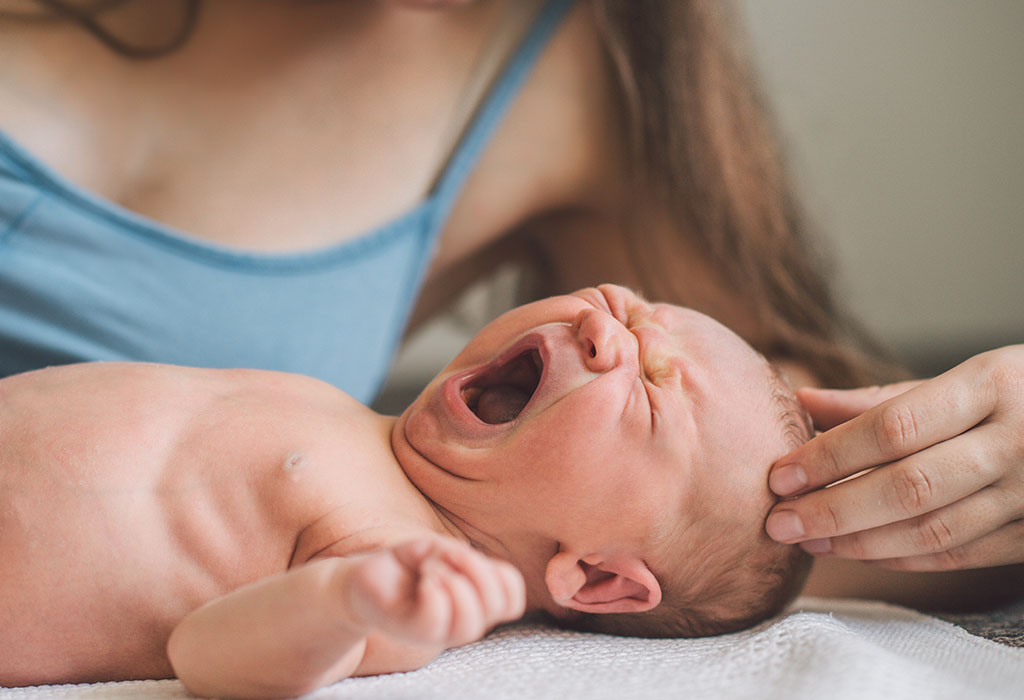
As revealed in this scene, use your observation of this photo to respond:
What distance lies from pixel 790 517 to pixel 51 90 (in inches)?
36.7

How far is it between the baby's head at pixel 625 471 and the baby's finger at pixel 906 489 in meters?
0.06

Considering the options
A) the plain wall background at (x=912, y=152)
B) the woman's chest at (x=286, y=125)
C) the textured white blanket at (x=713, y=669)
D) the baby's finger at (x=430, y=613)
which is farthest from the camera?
the plain wall background at (x=912, y=152)

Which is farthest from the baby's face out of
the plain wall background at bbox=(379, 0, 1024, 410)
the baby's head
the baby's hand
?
the plain wall background at bbox=(379, 0, 1024, 410)

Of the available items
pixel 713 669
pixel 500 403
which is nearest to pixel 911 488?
pixel 713 669

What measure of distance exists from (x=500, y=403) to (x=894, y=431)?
0.38 meters

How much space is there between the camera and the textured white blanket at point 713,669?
646mm

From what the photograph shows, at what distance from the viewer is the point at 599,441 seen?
81 cm

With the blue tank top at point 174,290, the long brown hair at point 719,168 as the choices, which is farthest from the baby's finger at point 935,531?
the blue tank top at point 174,290

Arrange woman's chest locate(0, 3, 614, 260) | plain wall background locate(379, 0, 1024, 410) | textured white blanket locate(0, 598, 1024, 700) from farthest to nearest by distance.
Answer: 1. plain wall background locate(379, 0, 1024, 410)
2. woman's chest locate(0, 3, 614, 260)
3. textured white blanket locate(0, 598, 1024, 700)

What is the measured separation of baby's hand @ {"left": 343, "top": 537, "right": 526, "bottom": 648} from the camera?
54 centimetres

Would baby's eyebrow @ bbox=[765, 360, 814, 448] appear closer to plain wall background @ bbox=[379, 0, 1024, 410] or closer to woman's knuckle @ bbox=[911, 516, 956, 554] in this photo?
woman's knuckle @ bbox=[911, 516, 956, 554]

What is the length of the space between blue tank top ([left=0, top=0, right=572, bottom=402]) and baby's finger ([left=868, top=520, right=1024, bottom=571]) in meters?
0.71

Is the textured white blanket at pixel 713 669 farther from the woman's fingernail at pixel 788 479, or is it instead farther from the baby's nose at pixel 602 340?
the baby's nose at pixel 602 340

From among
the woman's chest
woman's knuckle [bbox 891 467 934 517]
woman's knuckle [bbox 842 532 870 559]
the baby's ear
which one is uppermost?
the woman's chest
